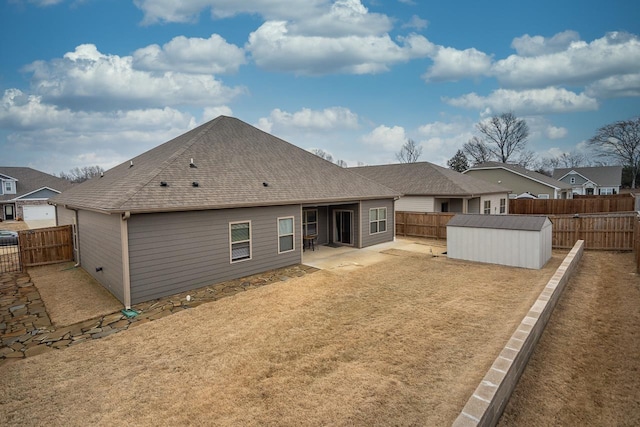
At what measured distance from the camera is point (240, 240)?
10.7m

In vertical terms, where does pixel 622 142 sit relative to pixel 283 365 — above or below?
above

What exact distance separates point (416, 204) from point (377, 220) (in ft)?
20.5

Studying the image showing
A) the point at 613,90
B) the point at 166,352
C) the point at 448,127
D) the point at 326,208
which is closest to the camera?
the point at 166,352

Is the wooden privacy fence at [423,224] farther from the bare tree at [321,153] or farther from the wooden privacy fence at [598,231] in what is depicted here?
the bare tree at [321,153]

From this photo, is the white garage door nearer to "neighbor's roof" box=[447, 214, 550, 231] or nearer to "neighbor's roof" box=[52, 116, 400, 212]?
"neighbor's roof" box=[52, 116, 400, 212]

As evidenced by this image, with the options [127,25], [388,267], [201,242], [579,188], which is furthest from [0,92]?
[579,188]

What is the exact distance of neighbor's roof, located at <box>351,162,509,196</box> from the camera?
20.7 m

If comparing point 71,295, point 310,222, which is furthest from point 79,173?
point 71,295

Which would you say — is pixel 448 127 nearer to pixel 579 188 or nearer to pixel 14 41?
pixel 579 188

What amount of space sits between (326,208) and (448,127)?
29.2 metres

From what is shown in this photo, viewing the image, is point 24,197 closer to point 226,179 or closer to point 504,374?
point 226,179

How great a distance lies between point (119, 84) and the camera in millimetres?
18062

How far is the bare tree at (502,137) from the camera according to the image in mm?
53812

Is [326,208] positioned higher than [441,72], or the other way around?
[441,72]
